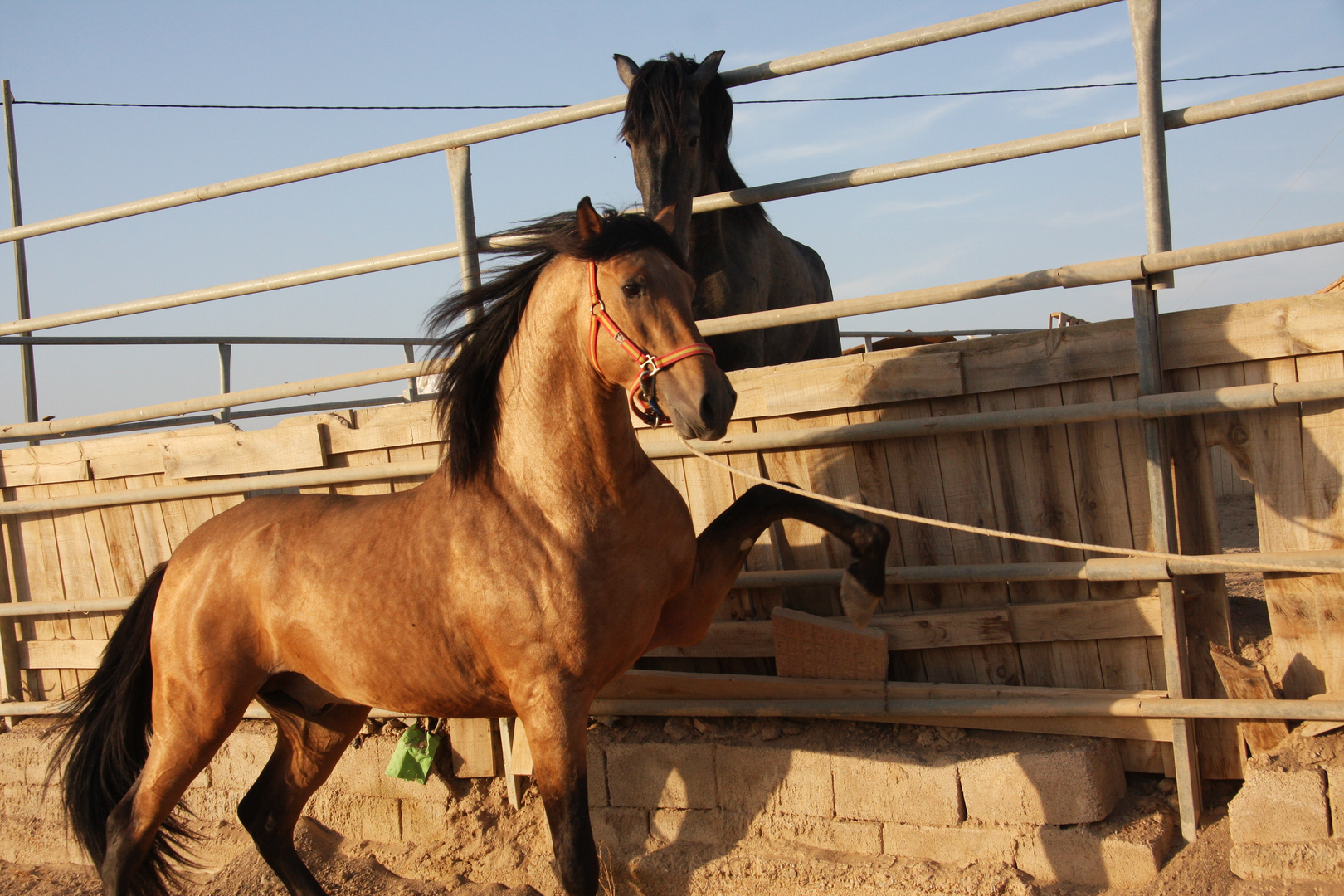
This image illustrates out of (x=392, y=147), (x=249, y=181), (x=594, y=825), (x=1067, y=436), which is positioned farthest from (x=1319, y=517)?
(x=249, y=181)

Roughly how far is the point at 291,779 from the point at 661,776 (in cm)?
151

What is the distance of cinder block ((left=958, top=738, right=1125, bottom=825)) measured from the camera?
3094 millimetres

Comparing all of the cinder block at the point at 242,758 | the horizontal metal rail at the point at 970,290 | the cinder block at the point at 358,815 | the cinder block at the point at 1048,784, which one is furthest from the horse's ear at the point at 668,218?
the cinder block at the point at 242,758

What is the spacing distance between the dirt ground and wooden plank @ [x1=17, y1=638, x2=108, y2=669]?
1.06 metres

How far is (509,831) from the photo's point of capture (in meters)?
4.12

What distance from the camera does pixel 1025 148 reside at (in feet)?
10.5

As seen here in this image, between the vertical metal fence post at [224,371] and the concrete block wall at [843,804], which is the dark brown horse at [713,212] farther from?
the vertical metal fence post at [224,371]

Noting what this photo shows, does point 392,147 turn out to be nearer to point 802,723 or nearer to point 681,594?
point 681,594

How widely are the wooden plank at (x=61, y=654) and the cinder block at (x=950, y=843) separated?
14.1ft

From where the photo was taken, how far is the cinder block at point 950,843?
10.4 ft

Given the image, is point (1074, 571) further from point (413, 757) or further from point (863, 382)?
point (413, 757)

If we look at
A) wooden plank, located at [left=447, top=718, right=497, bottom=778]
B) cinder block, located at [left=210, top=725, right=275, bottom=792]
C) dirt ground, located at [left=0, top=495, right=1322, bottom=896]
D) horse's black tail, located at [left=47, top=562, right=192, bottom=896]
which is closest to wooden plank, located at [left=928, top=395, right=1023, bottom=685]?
dirt ground, located at [left=0, top=495, right=1322, bottom=896]

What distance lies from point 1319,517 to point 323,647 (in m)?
3.27

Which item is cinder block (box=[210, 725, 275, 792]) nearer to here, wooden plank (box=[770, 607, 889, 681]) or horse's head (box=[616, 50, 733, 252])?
wooden plank (box=[770, 607, 889, 681])
